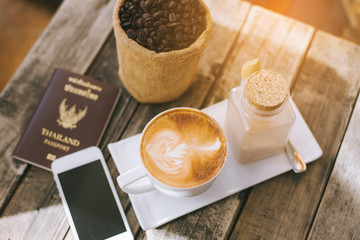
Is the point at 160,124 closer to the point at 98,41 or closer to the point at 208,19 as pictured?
the point at 208,19

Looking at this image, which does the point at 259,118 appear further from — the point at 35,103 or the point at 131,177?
the point at 35,103

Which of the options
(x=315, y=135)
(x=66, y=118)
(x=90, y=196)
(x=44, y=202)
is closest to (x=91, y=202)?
(x=90, y=196)

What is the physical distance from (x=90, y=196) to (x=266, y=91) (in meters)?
0.47

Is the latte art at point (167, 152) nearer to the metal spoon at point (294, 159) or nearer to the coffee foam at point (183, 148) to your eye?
the coffee foam at point (183, 148)

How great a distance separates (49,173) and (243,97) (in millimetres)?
516

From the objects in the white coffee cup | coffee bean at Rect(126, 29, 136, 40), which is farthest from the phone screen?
coffee bean at Rect(126, 29, 136, 40)

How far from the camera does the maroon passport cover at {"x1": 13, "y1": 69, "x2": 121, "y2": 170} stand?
854 millimetres

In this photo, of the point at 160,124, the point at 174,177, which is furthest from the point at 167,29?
the point at 174,177

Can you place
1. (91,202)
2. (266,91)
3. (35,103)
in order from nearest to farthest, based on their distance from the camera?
1. (266,91)
2. (91,202)
3. (35,103)

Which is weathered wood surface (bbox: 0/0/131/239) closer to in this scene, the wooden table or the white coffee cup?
the wooden table

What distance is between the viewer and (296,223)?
2.65 feet

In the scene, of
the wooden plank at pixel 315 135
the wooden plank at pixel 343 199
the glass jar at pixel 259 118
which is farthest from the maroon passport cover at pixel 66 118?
the wooden plank at pixel 343 199

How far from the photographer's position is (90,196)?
2.64 feet

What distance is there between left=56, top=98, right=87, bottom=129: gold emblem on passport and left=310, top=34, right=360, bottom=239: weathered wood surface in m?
0.64
